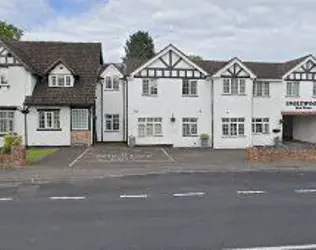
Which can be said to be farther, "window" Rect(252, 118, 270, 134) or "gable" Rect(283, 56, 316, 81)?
"gable" Rect(283, 56, 316, 81)

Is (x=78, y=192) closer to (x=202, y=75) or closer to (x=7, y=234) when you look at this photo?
(x=7, y=234)

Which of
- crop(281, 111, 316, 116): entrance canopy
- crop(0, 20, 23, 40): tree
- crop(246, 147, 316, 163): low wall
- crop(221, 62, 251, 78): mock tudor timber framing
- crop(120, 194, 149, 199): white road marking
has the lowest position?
crop(120, 194, 149, 199): white road marking

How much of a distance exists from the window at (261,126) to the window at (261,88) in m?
2.08

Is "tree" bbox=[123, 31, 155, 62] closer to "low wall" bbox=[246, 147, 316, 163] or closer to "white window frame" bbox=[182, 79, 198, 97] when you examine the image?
"white window frame" bbox=[182, 79, 198, 97]

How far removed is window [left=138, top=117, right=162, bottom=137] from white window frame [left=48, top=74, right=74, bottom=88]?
5.83 meters

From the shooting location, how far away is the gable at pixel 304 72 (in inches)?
1442

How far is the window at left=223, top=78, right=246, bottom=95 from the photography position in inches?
1363

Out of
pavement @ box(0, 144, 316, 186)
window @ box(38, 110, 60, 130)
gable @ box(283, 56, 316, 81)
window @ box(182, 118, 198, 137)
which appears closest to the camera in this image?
pavement @ box(0, 144, 316, 186)

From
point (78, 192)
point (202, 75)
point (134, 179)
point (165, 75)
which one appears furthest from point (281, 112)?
point (78, 192)

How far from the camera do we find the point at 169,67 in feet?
113

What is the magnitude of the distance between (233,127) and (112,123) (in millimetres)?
9732

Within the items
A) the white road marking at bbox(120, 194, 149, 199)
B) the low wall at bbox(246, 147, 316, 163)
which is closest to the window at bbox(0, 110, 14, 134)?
the low wall at bbox(246, 147, 316, 163)

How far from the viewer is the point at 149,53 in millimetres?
79312

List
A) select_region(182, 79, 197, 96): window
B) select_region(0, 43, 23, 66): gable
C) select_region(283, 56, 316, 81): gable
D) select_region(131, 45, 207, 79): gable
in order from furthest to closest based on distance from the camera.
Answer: select_region(283, 56, 316, 81): gable → select_region(182, 79, 197, 96): window → select_region(131, 45, 207, 79): gable → select_region(0, 43, 23, 66): gable
